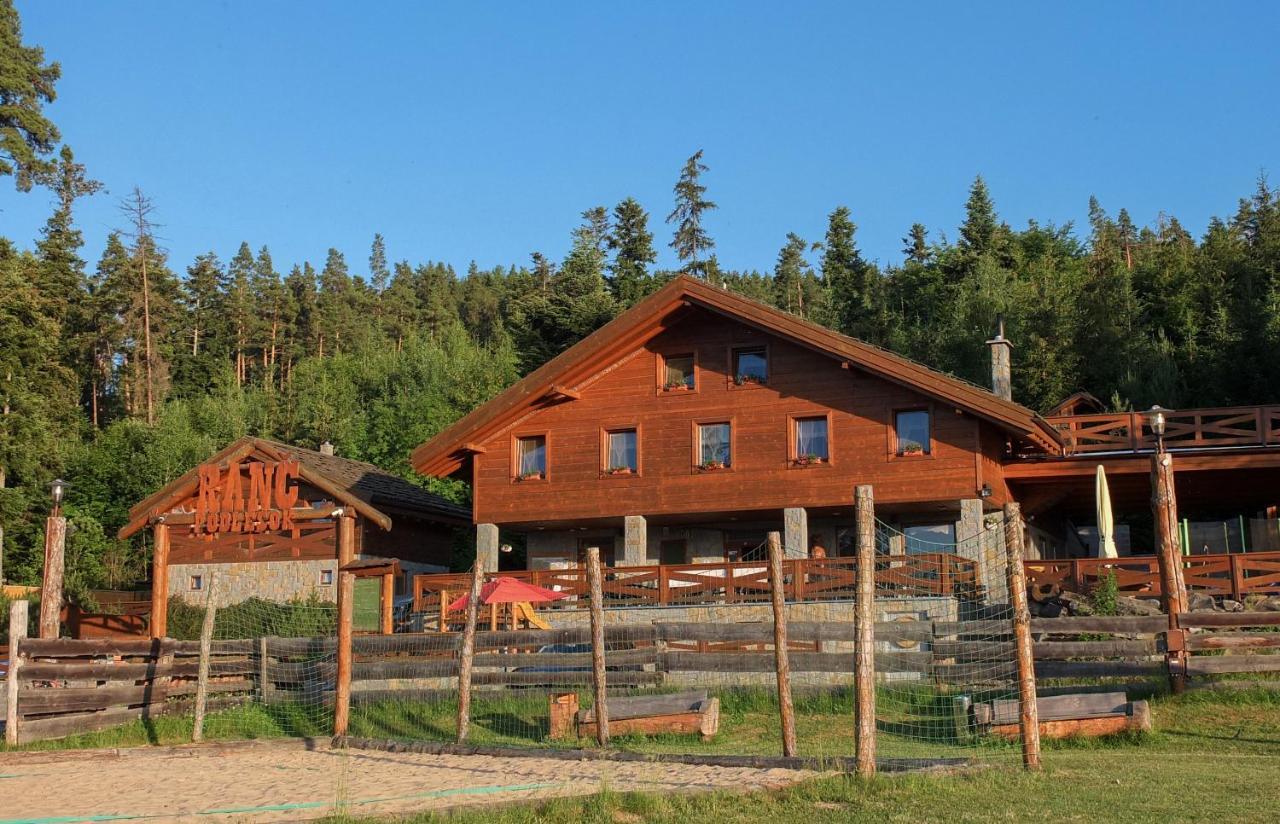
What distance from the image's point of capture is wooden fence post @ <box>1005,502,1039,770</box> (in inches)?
502

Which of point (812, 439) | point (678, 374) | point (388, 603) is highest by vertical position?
point (678, 374)

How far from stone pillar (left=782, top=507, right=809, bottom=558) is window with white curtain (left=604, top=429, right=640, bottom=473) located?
12.6 feet

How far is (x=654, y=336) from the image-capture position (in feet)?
103

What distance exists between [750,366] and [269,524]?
13.0 metres

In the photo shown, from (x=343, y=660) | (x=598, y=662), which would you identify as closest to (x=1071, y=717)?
(x=598, y=662)

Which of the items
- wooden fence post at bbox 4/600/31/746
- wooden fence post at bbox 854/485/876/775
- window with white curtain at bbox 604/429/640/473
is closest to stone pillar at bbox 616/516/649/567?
window with white curtain at bbox 604/429/640/473

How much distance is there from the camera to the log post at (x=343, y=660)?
17.9 meters

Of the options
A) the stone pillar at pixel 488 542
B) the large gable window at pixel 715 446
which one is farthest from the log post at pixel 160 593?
the large gable window at pixel 715 446

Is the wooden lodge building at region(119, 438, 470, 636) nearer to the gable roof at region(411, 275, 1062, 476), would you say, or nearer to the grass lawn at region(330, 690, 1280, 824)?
the gable roof at region(411, 275, 1062, 476)

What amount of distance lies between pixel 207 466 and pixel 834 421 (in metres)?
15.7

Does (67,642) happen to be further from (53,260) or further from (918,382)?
(53,260)

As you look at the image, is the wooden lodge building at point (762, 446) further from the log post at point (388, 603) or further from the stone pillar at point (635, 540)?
the log post at point (388, 603)

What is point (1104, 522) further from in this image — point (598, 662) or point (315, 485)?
point (315, 485)

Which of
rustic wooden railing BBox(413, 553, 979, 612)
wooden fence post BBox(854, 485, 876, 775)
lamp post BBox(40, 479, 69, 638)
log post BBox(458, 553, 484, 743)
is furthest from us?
rustic wooden railing BBox(413, 553, 979, 612)
